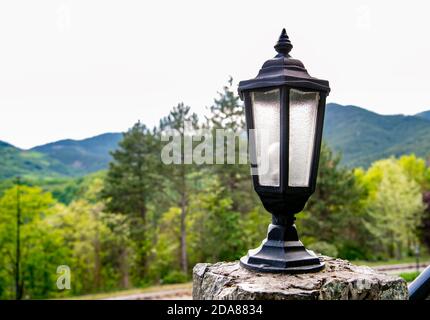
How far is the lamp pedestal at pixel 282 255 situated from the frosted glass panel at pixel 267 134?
172 mm

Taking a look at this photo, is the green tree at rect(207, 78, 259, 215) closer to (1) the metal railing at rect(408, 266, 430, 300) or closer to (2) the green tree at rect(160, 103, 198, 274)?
(2) the green tree at rect(160, 103, 198, 274)

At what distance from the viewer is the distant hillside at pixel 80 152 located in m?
51.8

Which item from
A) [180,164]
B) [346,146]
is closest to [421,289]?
[180,164]

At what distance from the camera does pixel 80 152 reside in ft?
182

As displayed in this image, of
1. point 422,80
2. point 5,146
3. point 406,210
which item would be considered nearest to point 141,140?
point 422,80

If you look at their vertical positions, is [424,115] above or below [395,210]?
above

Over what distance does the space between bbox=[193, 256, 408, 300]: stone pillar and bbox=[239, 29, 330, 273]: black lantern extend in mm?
67

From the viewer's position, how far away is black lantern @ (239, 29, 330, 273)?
1363 millimetres

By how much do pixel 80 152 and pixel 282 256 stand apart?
57.9m

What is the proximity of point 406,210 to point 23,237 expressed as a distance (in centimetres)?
2290

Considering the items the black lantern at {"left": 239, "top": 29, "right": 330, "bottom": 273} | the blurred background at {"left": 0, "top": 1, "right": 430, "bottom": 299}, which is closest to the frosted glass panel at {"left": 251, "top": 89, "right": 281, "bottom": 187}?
the black lantern at {"left": 239, "top": 29, "right": 330, "bottom": 273}

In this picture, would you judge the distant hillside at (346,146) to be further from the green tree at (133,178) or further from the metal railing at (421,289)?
the metal railing at (421,289)

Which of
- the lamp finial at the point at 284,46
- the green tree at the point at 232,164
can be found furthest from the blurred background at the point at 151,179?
the lamp finial at the point at 284,46

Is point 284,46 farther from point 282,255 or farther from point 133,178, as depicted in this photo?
point 133,178
